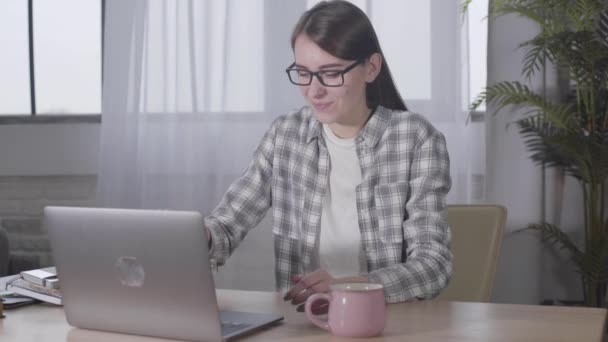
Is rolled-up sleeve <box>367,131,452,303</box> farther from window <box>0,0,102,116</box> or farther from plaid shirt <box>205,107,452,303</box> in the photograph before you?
window <box>0,0,102,116</box>

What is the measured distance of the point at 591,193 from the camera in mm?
2846

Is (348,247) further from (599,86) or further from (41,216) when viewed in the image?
(41,216)

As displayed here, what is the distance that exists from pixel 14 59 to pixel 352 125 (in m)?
2.31

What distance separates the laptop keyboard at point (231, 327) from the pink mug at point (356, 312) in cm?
13

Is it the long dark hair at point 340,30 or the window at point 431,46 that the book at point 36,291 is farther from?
the window at point 431,46

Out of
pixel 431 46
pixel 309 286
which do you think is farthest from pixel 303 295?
pixel 431 46

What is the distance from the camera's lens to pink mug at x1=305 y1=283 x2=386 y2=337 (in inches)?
48.3

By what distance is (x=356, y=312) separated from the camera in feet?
4.02

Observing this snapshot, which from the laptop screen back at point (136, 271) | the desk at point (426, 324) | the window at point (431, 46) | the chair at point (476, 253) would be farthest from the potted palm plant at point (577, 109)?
the laptop screen back at point (136, 271)

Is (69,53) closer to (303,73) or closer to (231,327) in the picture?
(303,73)

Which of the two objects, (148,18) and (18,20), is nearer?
(148,18)

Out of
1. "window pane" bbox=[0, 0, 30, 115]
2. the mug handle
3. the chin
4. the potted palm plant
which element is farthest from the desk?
"window pane" bbox=[0, 0, 30, 115]

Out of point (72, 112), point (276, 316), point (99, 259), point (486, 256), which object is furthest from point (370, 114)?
point (72, 112)

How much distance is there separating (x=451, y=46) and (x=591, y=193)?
2.48 feet
